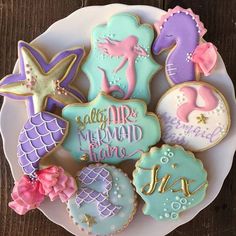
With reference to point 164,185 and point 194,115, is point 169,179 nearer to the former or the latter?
point 164,185

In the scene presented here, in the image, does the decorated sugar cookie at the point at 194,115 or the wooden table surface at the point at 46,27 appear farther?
the wooden table surface at the point at 46,27

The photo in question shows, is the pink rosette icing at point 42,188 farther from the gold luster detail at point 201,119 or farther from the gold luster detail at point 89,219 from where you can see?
the gold luster detail at point 201,119

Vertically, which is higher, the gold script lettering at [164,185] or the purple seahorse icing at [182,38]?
the purple seahorse icing at [182,38]

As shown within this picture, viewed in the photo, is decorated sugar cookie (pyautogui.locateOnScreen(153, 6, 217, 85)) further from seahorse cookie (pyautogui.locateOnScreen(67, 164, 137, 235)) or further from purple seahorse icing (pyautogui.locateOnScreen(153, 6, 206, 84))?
seahorse cookie (pyautogui.locateOnScreen(67, 164, 137, 235))

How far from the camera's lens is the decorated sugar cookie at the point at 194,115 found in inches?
32.7

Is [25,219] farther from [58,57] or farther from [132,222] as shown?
[58,57]

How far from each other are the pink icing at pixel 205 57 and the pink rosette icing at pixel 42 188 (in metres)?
0.30

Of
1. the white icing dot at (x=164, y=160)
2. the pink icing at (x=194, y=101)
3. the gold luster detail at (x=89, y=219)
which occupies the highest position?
the pink icing at (x=194, y=101)

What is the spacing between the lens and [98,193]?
85 cm

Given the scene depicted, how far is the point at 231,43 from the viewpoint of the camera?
0.94 meters

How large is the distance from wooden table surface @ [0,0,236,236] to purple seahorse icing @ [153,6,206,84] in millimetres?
107

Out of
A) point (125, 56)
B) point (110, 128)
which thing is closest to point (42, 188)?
point (110, 128)

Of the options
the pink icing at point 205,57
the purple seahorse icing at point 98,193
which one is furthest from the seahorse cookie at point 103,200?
the pink icing at point 205,57

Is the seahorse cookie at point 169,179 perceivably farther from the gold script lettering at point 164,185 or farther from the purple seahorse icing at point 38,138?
the purple seahorse icing at point 38,138
